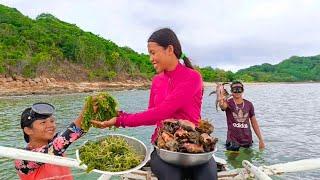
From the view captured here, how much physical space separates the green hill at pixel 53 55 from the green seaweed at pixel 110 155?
252ft

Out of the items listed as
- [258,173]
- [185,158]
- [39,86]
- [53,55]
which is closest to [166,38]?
[185,158]

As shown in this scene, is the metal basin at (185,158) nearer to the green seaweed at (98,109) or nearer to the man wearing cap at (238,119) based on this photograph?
the green seaweed at (98,109)

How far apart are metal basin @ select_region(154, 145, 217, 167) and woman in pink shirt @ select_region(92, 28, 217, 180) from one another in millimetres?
184

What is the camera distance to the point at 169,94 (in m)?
4.21

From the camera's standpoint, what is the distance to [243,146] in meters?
10.6

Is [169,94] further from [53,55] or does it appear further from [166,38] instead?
[53,55]

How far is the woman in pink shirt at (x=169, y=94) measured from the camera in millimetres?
4109

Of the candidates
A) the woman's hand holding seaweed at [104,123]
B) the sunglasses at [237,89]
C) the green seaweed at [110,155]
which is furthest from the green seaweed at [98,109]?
the sunglasses at [237,89]

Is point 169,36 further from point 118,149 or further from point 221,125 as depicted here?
point 221,125

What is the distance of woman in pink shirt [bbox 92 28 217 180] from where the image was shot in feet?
13.5

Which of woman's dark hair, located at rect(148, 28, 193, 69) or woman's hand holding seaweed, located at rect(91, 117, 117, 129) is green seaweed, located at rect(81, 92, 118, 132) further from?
woman's dark hair, located at rect(148, 28, 193, 69)

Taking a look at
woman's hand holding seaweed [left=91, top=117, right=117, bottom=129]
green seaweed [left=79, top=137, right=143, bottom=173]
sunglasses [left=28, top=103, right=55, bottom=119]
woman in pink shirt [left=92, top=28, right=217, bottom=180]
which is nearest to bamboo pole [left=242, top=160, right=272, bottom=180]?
woman in pink shirt [left=92, top=28, right=217, bottom=180]

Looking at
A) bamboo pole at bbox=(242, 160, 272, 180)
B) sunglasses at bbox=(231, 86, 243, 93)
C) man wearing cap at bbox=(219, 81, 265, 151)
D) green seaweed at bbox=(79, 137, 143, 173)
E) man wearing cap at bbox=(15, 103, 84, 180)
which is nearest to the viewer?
green seaweed at bbox=(79, 137, 143, 173)

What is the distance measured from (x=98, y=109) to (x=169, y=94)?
0.74 metres
